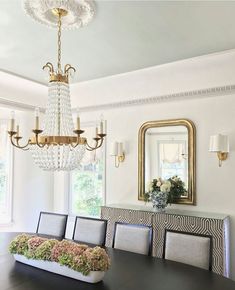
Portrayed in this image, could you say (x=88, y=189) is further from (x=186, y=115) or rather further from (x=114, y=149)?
(x=186, y=115)

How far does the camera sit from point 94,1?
210 cm

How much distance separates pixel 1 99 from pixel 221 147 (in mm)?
2957

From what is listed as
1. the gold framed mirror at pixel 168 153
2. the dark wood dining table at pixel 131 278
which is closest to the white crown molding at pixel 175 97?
the gold framed mirror at pixel 168 153

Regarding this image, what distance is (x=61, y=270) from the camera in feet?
6.43

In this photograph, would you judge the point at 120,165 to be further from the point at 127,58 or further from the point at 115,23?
the point at 115,23

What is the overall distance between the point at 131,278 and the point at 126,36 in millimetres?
2112

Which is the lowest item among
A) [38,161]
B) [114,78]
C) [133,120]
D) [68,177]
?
[68,177]

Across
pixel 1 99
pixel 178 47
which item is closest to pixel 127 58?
pixel 178 47

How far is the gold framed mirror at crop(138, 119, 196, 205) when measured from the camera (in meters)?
3.60

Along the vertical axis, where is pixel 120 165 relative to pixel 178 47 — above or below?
below

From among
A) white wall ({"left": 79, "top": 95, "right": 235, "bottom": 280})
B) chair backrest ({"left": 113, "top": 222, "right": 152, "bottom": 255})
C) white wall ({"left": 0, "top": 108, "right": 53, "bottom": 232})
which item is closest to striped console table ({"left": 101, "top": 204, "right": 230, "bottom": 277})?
white wall ({"left": 79, "top": 95, "right": 235, "bottom": 280})

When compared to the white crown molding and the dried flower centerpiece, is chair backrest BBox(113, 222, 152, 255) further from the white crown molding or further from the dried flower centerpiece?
the white crown molding

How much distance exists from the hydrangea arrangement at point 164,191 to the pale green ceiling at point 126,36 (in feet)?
4.97

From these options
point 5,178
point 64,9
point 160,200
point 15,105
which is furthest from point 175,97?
point 5,178
